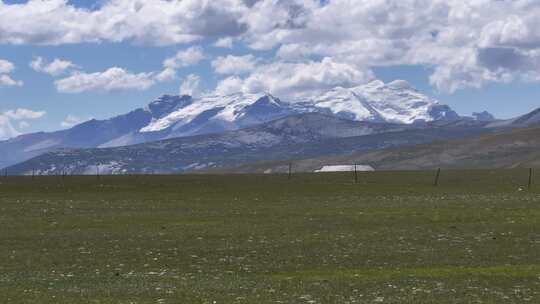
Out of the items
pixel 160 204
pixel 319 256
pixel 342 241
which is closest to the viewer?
pixel 319 256

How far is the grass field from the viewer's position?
75.6 feet

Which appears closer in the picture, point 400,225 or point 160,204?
point 400,225

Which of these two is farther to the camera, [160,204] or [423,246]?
[160,204]

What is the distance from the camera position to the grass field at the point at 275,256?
23047 mm

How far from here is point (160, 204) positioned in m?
66.8

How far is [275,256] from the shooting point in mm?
31250

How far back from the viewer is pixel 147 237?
3912cm

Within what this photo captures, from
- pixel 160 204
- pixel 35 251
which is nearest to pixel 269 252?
pixel 35 251

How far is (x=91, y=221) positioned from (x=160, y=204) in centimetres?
1798

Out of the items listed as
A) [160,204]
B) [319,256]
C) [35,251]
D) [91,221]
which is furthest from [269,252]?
[160,204]

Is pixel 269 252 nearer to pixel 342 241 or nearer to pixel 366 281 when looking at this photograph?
pixel 342 241

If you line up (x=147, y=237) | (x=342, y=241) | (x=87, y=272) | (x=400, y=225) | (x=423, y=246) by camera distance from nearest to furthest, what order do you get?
(x=87, y=272) < (x=423, y=246) < (x=342, y=241) < (x=147, y=237) < (x=400, y=225)

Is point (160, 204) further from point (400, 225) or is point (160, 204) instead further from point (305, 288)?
point (305, 288)

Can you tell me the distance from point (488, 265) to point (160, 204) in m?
42.7
